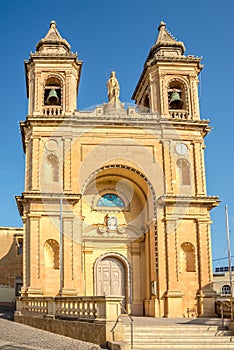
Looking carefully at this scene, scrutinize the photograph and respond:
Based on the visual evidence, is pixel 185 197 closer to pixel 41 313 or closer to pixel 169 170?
pixel 169 170

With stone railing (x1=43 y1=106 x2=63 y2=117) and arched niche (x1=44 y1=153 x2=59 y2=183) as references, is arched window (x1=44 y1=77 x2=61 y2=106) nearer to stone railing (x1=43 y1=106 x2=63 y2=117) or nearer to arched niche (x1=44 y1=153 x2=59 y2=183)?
stone railing (x1=43 y1=106 x2=63 y2=117)

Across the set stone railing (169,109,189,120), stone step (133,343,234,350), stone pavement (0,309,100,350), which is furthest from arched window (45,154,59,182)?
stone step (133,343,234,350)

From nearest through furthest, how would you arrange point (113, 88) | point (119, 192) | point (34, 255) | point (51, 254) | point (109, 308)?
point (109, 308), point (34, 255), point (51, 254), point (119, 192), point (113, 88)

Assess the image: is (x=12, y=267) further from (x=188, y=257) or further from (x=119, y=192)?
(x=188, y=257)

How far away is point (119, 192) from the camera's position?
27766mm

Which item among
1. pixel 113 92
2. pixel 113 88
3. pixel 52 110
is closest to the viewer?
pixel 52 110

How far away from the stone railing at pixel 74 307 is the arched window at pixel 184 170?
943cm

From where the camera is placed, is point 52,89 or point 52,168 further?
point 52,89

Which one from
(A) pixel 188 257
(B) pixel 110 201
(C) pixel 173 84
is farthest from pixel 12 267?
(C) pixel 173 84

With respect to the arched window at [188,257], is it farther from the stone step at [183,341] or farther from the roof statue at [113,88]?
the stone step at [183,341]

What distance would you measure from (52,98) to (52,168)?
390 cm

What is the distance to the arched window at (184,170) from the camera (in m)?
26.5

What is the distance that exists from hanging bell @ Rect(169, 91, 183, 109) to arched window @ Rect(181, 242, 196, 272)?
291 inches

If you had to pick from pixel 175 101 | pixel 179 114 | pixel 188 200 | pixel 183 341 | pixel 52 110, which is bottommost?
pixel 183 341
